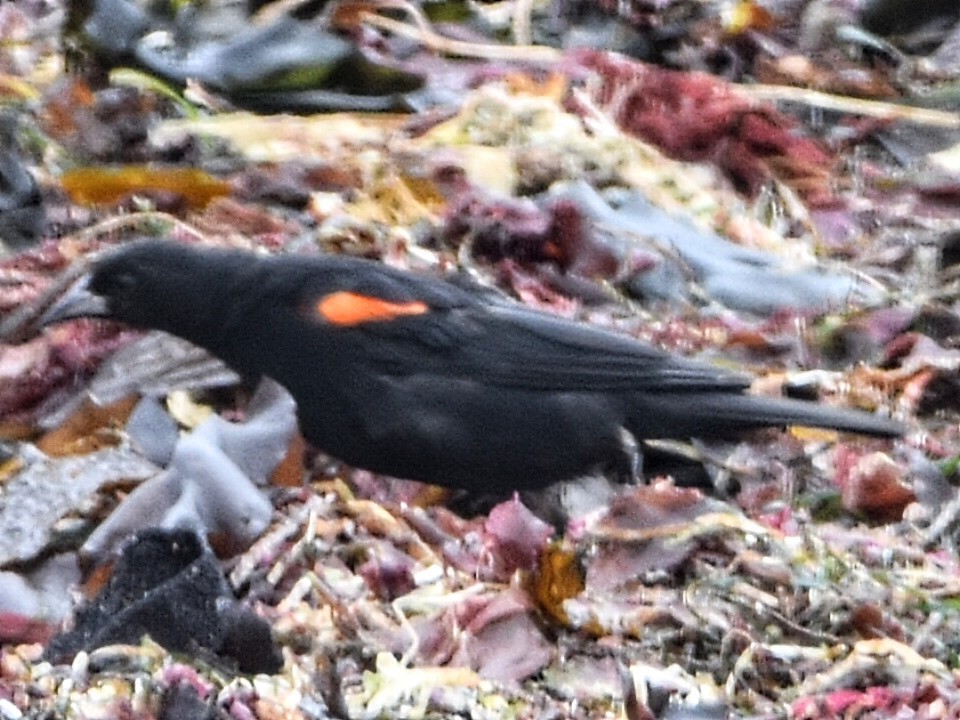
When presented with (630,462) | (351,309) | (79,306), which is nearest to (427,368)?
(351,309)

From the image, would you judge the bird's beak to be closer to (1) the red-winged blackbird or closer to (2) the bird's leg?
(1) the red-winged blackbird

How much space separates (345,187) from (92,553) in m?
2.00

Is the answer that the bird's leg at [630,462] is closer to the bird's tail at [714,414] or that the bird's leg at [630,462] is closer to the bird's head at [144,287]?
the bird's tail at [714,414]

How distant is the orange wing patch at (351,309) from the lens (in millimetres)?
4418

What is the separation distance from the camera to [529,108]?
6.21 meters

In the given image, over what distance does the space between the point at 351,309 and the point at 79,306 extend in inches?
25.1

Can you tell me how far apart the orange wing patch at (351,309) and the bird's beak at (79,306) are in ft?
1.70

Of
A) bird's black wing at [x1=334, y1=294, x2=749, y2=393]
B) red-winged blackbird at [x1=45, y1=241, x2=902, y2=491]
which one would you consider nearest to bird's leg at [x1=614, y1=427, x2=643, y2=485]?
red-winged blackbird at [x1=45, y1=241, x2=902, y2=491]

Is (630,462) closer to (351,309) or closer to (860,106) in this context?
(351,309)

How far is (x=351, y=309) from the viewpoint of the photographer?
4.42m

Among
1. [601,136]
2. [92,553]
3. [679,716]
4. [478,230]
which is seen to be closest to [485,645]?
[679,716]

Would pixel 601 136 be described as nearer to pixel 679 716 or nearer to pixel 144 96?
pixel 144 96

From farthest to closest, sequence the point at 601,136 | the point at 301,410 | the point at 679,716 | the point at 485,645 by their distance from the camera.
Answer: the point at 601,136 < the point at 301,410 < the point at 485,645 < the point at 679,716

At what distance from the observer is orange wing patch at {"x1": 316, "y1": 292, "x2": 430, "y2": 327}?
442cm
